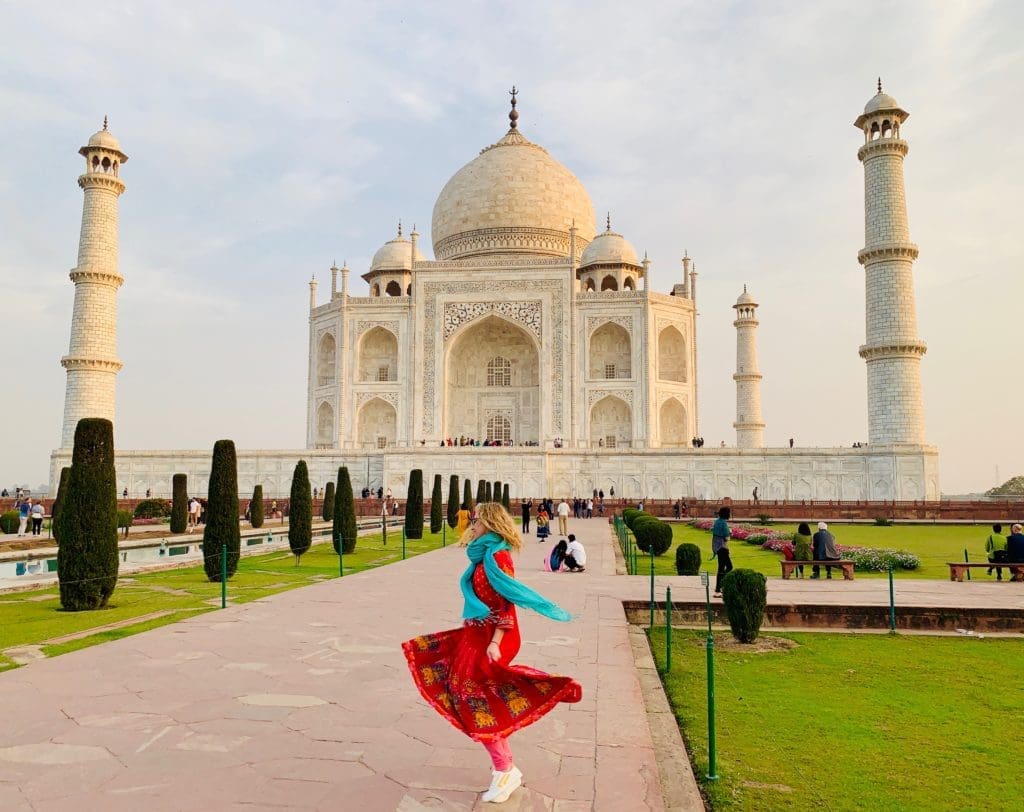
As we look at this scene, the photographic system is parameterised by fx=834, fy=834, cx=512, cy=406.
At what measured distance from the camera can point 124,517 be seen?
16.2m

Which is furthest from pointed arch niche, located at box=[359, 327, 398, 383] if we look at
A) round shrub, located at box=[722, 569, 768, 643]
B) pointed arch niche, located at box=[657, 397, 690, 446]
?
round shrub, located at box=[722, 569, 768, 643]

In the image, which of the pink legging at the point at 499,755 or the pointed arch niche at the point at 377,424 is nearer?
the pink legging at the point at 499,755

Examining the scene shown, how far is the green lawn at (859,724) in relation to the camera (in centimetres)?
321

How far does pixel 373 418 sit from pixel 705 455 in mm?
13083

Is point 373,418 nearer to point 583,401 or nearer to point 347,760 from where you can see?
point 583,401

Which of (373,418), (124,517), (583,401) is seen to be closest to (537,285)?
(583,401)

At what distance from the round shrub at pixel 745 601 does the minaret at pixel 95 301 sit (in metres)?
23.7

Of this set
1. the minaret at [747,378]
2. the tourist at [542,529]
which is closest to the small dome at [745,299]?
the minaret at [747,378]

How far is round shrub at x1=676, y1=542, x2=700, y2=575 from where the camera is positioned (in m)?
9.54

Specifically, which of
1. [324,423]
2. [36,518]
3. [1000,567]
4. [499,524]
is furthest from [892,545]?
[324,423]

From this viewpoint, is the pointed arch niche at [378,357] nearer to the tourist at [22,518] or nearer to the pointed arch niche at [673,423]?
the pointed arch niche at [673,423]

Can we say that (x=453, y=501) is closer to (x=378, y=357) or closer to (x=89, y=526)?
(x=89, y=526)

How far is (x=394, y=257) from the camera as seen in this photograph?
3578 cm

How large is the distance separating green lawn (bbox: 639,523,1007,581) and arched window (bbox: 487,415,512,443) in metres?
12.0
